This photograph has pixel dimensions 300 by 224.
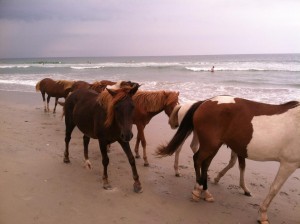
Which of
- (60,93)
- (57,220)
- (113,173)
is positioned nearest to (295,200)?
(113,173)

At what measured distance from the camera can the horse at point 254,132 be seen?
3500mm

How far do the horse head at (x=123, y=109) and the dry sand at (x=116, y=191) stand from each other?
101cm

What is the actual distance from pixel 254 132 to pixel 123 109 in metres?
1.77

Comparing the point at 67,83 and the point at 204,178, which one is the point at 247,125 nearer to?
the point at 204,178

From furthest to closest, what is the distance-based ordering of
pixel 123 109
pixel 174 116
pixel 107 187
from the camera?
pixel 174 116
pixel 107 187
pixel 123 109

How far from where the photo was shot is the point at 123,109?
3.80 metres

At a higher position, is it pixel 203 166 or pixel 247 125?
pixel 247 125

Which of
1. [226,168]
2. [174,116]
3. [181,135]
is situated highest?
[174,116]

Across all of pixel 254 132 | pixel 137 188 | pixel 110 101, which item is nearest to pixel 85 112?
pixel 110 101

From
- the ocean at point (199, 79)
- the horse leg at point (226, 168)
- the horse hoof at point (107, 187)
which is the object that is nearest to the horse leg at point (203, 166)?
the horse leg at point (226, 168)

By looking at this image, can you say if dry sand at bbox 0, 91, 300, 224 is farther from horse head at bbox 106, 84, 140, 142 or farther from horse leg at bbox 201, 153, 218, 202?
horse head at bbox 106, 84, 140, 142

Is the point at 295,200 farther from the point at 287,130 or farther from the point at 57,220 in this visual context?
the point at 57,220

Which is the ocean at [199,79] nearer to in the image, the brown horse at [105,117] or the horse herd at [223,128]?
the brown horse at [105,117]

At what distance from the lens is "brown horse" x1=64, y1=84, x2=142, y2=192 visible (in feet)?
12.5
